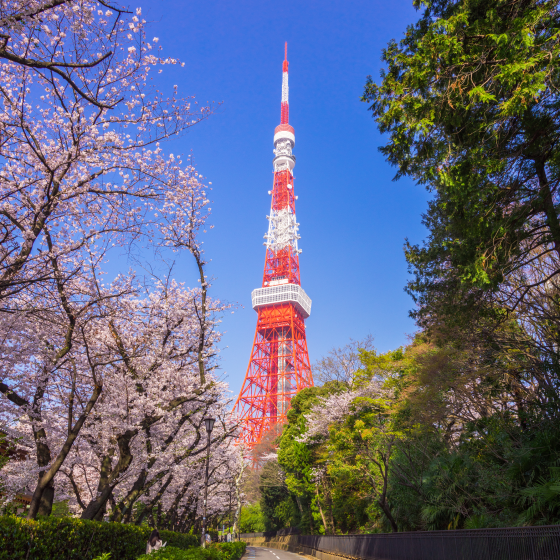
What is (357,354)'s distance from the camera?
2233 centimetres

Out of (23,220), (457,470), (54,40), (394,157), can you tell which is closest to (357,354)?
(457,470)

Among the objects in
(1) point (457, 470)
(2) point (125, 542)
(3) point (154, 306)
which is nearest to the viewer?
(2) point (125, 542)

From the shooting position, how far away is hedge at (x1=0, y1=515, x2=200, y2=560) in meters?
6.01

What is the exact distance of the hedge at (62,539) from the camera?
6008 millimetres

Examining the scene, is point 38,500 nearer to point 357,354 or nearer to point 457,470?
point 457,470

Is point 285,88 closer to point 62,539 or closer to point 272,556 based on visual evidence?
point 272,556

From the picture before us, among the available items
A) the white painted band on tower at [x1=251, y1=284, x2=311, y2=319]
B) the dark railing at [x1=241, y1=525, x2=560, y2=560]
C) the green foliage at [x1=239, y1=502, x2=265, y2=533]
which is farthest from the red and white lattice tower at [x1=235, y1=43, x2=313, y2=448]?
the dark railing at [x1=241, y1=525, x2=560, y2=560]

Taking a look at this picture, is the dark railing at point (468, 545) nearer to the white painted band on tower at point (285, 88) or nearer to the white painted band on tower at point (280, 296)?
the white painted band on tower at point (280, 296)

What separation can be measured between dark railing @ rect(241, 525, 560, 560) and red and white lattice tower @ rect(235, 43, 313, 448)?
35.1m

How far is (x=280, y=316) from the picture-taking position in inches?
2313

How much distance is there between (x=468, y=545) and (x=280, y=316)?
169 ft

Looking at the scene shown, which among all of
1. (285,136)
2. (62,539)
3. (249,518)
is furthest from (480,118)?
(285,136)

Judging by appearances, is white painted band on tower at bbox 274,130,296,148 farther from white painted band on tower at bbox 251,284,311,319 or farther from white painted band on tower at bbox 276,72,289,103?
white painted band on tower at bbox 251,284,311,319

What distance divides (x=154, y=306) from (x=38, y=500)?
223 inches
